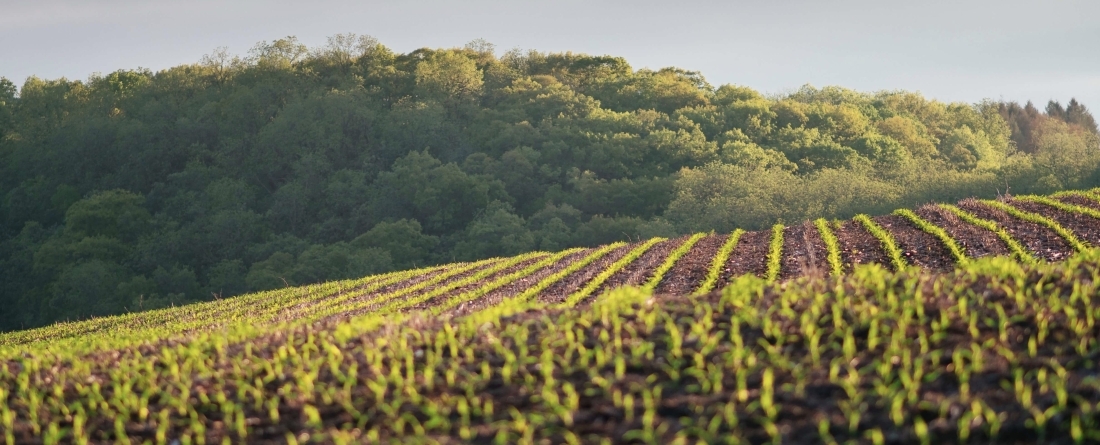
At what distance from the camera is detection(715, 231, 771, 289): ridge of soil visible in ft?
64.5

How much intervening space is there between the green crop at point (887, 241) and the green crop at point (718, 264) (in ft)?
11.4

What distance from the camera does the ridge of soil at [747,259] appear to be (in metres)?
19.7

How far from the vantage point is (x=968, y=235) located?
71.6 feet

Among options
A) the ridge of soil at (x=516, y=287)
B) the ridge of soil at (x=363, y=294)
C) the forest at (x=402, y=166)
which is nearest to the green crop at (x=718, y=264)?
the ridge of soil at (x=516, y=287)

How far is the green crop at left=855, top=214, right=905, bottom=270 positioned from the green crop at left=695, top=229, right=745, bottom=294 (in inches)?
136

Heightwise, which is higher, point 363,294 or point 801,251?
point 801,251

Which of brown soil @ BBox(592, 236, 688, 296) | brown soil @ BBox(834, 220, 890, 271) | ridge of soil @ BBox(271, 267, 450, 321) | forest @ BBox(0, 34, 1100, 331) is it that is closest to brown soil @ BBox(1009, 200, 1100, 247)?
brown soil @ BBox(834, 220, 890, 271)

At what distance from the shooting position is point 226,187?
6875cm

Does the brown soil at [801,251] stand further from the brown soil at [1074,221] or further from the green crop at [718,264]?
the brown soil at [1074,221]

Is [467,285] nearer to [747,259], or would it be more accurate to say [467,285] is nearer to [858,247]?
[747,259]

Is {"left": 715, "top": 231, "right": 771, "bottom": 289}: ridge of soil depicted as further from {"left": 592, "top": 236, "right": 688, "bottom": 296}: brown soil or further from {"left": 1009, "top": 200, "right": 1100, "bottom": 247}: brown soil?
{"left": 1009, "top": 200, "right": 1100, "bottom": 247}: brown soil

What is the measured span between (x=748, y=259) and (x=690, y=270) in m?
2.01

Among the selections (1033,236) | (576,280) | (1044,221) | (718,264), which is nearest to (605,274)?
(576,280)

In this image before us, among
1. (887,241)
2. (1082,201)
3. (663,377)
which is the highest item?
(663,377)
